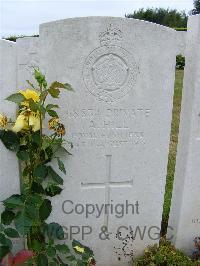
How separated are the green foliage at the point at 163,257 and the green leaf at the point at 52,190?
0.90 m

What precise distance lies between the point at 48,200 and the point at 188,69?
140 cm

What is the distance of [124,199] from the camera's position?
3104 mm

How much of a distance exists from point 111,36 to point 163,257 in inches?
66.6

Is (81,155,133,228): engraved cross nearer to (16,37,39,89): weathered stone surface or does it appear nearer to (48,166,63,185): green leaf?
(48,166,63,185): green leaf

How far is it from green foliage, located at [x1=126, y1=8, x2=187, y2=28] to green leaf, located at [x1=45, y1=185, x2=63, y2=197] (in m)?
43.4

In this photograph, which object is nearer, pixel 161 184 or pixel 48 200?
pixel 48 200

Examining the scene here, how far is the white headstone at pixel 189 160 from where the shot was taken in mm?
2943

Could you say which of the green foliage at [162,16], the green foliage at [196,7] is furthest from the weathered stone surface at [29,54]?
the green foliage at [196,7]

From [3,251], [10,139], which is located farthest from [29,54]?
[3,251]

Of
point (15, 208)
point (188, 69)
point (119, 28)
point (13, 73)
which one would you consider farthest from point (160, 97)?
point (15, 208)

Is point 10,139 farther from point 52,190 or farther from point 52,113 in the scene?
point 52,190

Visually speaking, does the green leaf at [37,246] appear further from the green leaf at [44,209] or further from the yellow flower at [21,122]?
the yellow flower at [21,122]

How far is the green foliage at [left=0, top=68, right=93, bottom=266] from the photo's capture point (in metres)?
2.45

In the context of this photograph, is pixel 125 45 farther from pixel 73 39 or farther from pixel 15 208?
pixel 15 208
